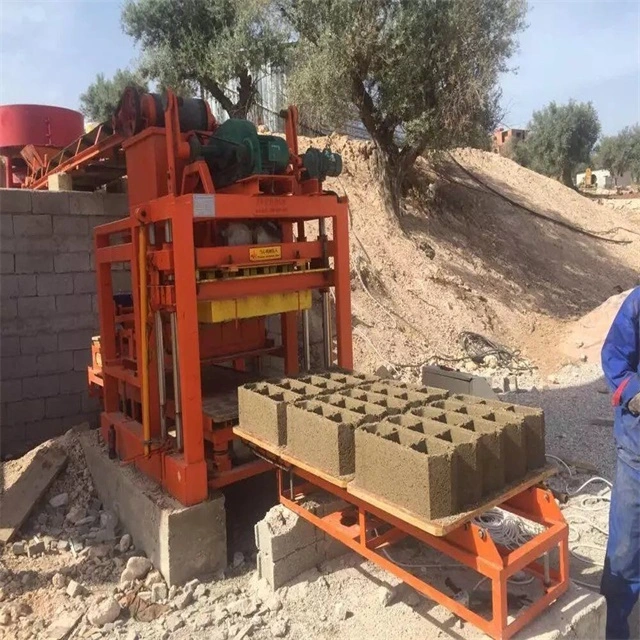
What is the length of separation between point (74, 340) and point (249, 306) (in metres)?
2.91

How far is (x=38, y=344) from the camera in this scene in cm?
605

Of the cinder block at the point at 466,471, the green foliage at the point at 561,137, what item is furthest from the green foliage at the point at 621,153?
the cinder block at the point at 466,471

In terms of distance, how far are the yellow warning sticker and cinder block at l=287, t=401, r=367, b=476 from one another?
1148 millimetres

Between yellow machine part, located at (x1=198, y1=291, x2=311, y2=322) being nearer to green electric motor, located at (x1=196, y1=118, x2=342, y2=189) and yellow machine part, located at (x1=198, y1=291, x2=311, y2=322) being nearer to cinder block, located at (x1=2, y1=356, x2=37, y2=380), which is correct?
green electric motor, located at (x1=196, y1=118, x2=342, y2=189)

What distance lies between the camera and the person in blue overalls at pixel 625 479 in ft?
10.3

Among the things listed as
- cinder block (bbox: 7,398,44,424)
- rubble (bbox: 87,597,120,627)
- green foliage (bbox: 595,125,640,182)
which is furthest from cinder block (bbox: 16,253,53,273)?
green foliage (bbox: 595,125,640,182)

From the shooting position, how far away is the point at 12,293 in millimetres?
5902

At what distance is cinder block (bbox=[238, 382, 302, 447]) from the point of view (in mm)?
3627

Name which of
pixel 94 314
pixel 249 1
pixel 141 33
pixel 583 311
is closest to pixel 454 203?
pixel 583 311

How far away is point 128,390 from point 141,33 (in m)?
13.8

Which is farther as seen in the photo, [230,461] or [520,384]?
[520,384]

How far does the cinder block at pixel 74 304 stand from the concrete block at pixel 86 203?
864mm

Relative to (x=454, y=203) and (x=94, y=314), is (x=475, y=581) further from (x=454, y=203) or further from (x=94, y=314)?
(x=454, y=203)

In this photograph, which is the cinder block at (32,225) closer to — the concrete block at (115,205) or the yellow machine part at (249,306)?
the concrete block at (115,205)
